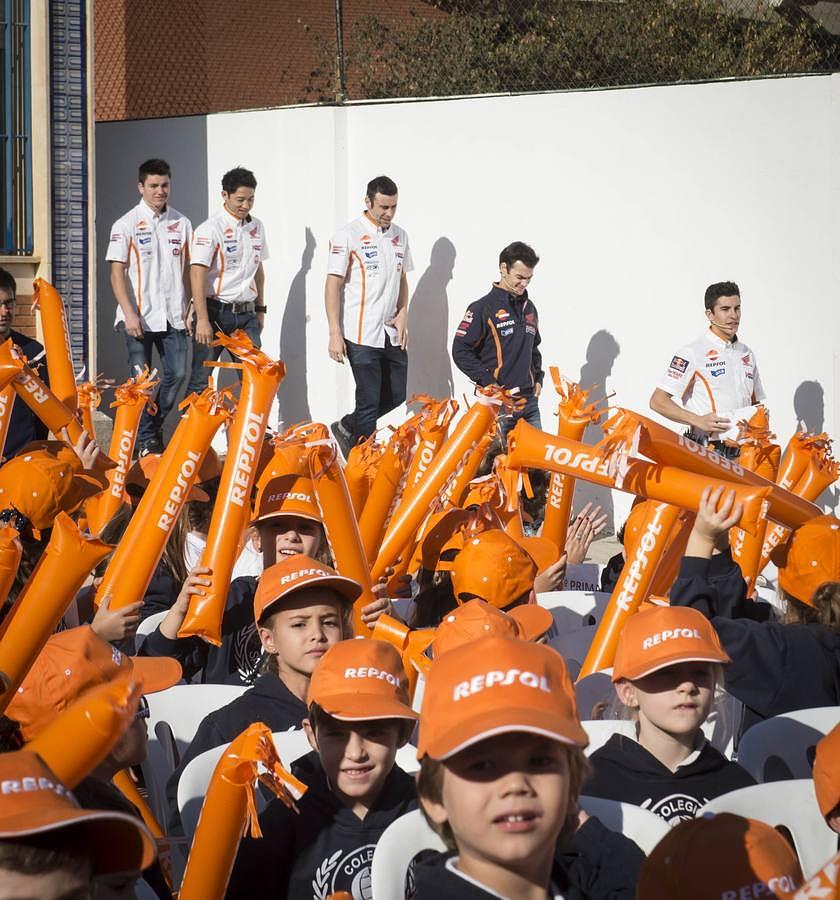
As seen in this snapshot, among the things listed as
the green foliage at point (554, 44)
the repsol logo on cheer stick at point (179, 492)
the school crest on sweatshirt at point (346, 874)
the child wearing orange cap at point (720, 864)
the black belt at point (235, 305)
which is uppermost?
the green foliage at point (554, 44)

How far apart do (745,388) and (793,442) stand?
3412 mm

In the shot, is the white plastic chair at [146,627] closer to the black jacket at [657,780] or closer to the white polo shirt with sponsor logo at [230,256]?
the black jacket at [657,780]

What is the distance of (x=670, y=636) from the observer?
3652 mm

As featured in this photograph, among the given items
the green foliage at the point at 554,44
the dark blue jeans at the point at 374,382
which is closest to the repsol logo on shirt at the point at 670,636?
the dark blue jeans at the point at 374,382

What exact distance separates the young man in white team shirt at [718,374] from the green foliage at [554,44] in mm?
3874

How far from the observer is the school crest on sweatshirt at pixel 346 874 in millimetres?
3139

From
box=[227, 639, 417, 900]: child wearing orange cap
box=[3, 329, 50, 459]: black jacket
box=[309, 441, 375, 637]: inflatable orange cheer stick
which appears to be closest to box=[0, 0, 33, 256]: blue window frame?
box=[3, 329, 50, 459]: black jacket

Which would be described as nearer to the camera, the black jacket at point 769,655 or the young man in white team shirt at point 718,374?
the black jacket at point 769,655

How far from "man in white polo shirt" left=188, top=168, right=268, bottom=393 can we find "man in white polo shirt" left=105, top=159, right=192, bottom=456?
19cm

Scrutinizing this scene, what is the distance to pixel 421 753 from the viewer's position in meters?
2.29

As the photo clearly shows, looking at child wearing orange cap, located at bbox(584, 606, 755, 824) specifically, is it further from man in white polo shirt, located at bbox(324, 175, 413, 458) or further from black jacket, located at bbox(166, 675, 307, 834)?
man in white polo shirt, located at bbox(324, 175, 413, 458)

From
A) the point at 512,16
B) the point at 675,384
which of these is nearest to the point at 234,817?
the point at 675,384

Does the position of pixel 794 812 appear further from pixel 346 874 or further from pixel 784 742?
pixel 346 874

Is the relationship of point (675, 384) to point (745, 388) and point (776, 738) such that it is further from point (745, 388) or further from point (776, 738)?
point (776, 738)
